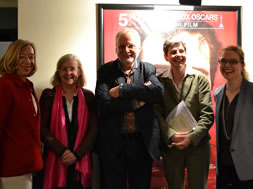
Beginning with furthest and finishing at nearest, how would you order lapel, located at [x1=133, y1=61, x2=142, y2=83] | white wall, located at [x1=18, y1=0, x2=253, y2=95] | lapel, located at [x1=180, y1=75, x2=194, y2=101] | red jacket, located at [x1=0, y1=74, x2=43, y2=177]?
1. white wall, located at [x1=18, y1=0, x2=253, y2=95]
2. lapel, located at [x1=180, y1=75, x2=194, y2=101]
3. lapel, located at [x1=133, y1=61, x2=142, y2=83]
4. red jacket, located at [x1=0, y1=74, x2=43, y2=177]

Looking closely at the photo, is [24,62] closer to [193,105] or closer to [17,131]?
[17,131]

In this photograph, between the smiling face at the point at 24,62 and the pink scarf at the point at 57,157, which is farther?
the pink scarf at the point at 57,157

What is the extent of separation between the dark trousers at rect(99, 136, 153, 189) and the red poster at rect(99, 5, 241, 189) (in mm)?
696

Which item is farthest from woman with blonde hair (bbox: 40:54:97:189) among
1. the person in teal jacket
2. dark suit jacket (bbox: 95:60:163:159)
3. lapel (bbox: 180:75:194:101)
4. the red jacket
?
lapel (bbox: 180:75:194:101)

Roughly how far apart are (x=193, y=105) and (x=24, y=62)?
1.43m

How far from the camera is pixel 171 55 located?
236cm

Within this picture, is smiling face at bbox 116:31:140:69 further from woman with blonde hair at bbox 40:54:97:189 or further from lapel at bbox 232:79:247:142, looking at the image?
lapel at bbox 232:79:247:142

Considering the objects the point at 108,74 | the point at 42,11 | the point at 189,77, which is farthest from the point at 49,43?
the point at 189,77

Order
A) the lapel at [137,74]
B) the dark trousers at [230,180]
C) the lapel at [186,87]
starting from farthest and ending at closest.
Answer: the lapel at [186,87]
the lapel at [137,74]
the dark trousers at [230,180]

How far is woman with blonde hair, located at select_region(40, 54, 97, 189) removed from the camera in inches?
89.2

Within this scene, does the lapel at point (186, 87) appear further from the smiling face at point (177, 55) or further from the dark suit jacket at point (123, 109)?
the dark suit jacket at point (123, 109)

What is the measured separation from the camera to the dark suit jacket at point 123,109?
2123 millimetres

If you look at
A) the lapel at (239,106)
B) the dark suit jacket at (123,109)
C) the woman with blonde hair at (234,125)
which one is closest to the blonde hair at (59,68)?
the dark suit jacket at (123,109)

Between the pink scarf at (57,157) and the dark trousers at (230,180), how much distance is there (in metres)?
1.14
